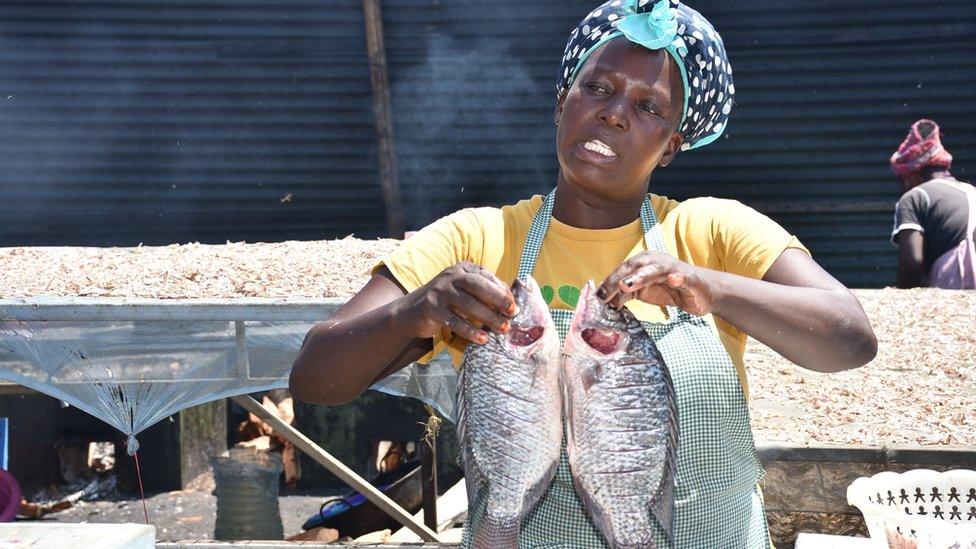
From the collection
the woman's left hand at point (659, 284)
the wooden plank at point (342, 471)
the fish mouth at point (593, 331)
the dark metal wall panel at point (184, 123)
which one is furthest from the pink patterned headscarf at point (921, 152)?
the fish mouth at point (593, 331)

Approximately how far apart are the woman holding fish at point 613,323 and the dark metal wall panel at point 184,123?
6118mm

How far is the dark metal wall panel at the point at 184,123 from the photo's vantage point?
7742 millimetres

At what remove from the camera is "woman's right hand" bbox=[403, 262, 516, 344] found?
1.61 m

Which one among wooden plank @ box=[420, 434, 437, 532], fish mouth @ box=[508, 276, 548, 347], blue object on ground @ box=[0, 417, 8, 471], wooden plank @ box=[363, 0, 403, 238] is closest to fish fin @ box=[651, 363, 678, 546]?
fish mouth @ box=[508, 276, 548, 347]

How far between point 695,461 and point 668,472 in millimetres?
163

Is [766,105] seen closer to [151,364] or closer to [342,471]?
[342,471]

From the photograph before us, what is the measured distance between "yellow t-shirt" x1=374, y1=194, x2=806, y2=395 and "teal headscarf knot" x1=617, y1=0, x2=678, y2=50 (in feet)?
1.08

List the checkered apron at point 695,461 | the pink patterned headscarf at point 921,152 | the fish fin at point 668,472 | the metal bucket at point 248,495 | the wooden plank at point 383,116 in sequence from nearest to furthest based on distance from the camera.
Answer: the fish fin at point 668,472, the checkered apron at point 695,461, the metal bucket at point 248,495, the pink patterned headscarf at point 921,152, the wooden plank at point 383,116

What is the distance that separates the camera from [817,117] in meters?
8.00

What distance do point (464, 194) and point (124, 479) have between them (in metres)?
3.57

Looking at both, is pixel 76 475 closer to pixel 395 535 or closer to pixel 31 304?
pixel 395 535

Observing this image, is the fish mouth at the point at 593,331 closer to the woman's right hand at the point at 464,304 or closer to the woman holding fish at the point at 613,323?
the woman holding fish at the point at 613,323

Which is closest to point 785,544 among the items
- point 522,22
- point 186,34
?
point 522,22

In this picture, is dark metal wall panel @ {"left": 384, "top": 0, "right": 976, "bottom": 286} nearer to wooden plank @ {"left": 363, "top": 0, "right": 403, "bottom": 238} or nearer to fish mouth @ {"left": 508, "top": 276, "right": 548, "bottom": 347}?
wooden plank @ {"left": 363, "top": 0, "right": 403, "bottom": 238}
